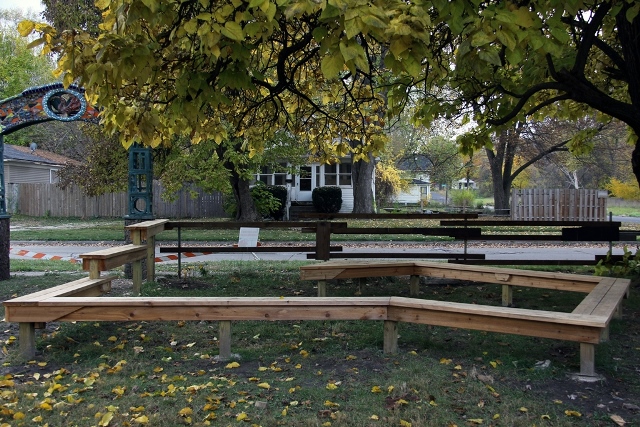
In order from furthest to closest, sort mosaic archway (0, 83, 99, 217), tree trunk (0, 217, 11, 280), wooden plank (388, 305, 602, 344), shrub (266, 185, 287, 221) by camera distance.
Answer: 1. shrub (266, 185, 287, 221)
2. tree trunk (0, 217, 11, 280)
3. mosaic archway (0, 83, 99, 217)
4. wooden plank (388, 305, 602, 344)

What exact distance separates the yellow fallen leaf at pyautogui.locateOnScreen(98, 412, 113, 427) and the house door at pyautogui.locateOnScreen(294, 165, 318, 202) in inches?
1138

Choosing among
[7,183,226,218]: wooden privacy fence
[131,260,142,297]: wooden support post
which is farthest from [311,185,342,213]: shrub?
[131,260,142,297]: wooden support post

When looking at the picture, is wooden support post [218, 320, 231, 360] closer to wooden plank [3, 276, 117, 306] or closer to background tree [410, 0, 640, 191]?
wooden plank [3, 276, 117, 306]

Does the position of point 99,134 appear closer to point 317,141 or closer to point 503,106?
point 317,141

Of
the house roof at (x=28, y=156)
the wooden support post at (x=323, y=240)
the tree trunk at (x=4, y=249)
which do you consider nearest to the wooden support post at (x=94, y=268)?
the tree trunk at (x=4, y=249)

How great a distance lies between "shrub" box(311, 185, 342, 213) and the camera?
103 ft

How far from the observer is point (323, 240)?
9.39 m

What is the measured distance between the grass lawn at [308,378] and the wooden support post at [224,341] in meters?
0.09

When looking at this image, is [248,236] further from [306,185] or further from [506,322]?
[306,185]

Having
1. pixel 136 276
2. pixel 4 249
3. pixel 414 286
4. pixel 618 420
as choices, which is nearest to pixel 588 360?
pixel 618 420

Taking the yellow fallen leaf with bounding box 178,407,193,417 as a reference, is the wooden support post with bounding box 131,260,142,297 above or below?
above

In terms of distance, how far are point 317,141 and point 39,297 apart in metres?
5.68

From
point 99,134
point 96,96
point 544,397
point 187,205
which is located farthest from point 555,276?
point 187,205

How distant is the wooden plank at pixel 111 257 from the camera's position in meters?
6.48
